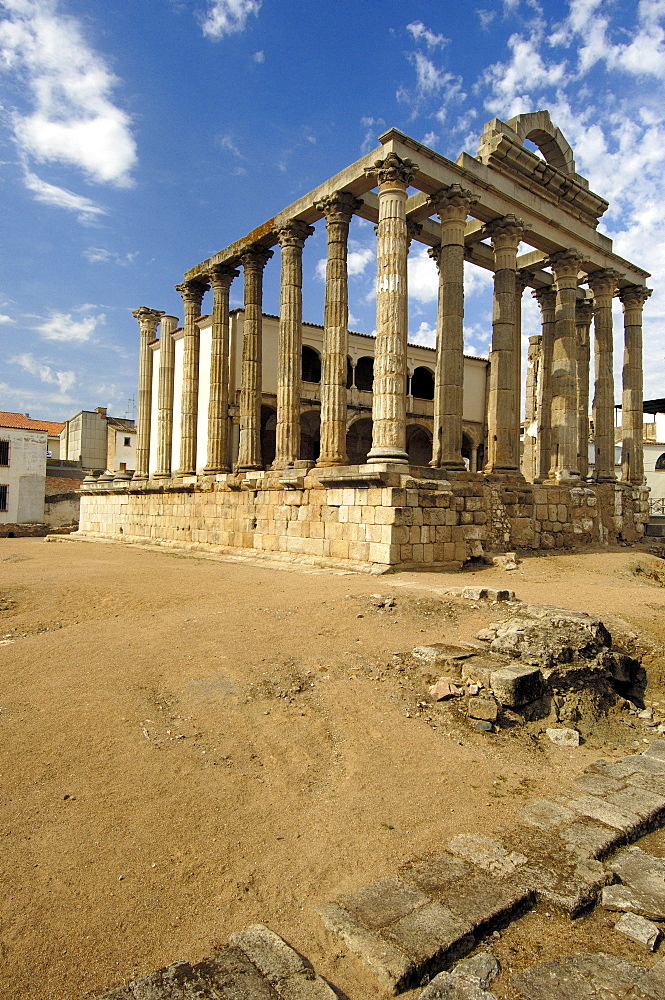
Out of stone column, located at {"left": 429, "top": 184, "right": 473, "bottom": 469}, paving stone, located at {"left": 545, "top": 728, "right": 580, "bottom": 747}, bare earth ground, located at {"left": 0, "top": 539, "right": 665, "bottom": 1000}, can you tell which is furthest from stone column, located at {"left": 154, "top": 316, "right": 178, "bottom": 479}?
paving stone, located at {"left": 545, "top": 728, "right": 580, "bottom": 747}

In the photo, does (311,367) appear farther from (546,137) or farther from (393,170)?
(393,170)

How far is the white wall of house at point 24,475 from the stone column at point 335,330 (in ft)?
86.4

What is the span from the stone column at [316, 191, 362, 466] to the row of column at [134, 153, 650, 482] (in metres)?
0.03

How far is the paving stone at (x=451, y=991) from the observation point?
2355mm

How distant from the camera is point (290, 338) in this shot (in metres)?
16.2

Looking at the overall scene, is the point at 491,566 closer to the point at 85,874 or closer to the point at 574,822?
the point at 574,822

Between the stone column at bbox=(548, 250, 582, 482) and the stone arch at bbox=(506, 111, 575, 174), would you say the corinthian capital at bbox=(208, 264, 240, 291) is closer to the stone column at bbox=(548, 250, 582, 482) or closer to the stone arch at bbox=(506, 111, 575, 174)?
the stone arch at bbox=(506, 111, 575, 174)

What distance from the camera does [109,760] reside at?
409 centimetres

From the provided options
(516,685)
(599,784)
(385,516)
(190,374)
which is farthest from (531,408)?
(599,784)

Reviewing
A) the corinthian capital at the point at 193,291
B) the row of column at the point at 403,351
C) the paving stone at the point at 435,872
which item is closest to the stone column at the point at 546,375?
the row of column at the point at 403,351

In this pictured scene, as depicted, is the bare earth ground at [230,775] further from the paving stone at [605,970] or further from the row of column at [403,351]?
the row of column at [403,351]

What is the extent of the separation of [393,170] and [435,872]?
503 inches

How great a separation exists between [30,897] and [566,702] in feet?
14.4

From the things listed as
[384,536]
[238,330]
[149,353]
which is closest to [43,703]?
[384,536]
